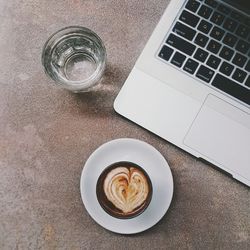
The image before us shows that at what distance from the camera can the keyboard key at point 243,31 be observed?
764mm

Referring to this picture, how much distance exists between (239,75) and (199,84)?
0.06 metres

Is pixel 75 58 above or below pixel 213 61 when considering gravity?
below

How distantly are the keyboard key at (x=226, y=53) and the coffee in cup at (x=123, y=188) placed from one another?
0.72 ft

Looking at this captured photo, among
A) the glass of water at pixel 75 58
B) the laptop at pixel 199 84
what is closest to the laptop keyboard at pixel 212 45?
the laptop at pixel 199 84

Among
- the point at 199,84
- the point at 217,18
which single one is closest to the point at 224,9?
the point at 217,18

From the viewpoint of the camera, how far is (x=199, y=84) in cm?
77

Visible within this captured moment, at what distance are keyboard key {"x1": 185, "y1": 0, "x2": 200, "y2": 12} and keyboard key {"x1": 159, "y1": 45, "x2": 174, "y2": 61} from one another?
72 mm

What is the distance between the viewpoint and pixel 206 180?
80 centimetres

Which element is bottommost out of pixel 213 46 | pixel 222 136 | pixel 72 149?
pixel 72 149

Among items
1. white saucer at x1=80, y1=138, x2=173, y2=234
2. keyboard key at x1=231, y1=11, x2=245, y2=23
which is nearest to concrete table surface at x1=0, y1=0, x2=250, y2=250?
white saucer at x1=80, y1=138, x2=173, y2=234

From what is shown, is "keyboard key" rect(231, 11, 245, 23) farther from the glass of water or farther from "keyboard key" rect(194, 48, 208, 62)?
the glass of water

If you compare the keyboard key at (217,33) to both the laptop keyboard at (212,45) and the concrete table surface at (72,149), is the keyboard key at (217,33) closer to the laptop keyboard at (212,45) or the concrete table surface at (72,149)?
the laptop keyboard at (212,45)

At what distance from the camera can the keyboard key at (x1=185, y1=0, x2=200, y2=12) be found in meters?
0.77

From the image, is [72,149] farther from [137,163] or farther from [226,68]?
[226,68]
